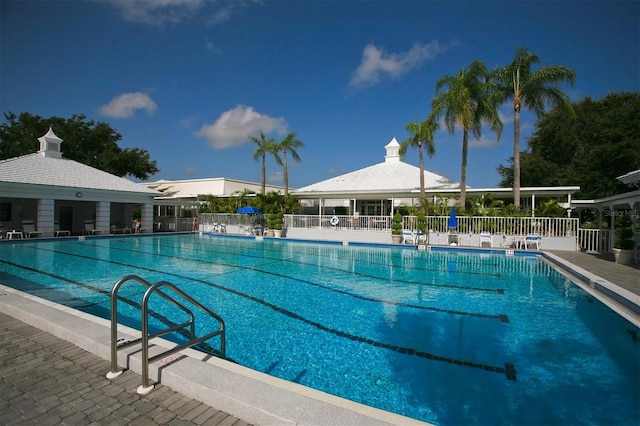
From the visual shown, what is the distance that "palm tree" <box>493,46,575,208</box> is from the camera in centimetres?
1933

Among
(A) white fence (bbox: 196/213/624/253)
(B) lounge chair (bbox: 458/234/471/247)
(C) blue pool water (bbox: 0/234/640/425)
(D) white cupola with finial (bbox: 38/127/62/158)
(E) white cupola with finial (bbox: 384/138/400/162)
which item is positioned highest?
(E) white cupola with finial (bbox: 384/138/400/162)

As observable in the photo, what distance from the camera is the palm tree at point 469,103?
2033 centimetres

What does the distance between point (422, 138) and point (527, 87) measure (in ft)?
21.1

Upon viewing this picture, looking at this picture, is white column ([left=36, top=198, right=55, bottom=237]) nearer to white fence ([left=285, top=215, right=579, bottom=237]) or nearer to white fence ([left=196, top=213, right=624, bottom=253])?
white fence ([left=196, top=213, right=624, bottom=253])

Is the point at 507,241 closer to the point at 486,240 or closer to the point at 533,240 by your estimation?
the point at 486,240

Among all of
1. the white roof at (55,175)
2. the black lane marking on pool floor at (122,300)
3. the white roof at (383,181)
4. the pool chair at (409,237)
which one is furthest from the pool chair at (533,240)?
the white roof at (55,175)

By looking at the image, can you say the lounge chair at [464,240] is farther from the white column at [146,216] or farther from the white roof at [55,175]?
the white column at [146,216]

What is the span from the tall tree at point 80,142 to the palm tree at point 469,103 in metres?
36.1

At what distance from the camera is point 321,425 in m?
2.53

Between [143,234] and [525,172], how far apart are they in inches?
1317

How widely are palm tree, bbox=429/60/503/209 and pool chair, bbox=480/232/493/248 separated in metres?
2.57

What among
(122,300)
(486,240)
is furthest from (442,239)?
(122,300)

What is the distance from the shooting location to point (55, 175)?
22391 millimetres

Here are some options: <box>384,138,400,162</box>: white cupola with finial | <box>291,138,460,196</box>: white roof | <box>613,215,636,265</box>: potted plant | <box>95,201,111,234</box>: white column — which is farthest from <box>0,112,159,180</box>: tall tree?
<box>613,215,636,265</box>: potted plant
